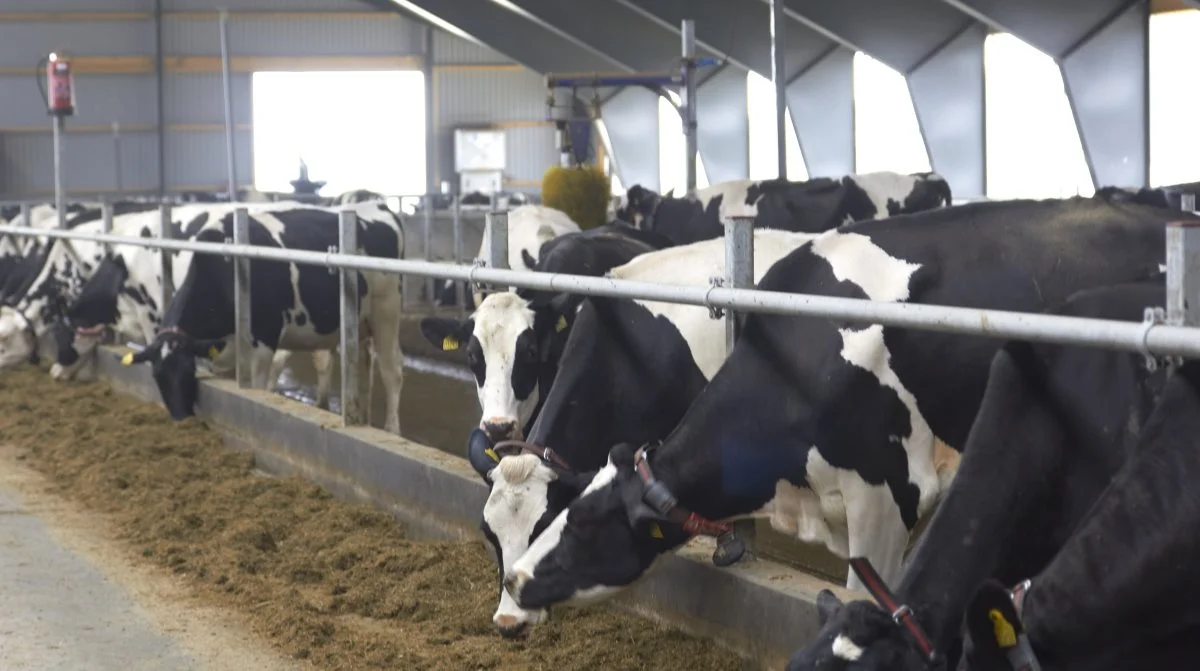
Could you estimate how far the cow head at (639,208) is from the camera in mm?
13227

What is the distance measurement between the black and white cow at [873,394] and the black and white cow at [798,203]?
7725 millimetres

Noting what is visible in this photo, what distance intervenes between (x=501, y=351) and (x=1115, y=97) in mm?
12939

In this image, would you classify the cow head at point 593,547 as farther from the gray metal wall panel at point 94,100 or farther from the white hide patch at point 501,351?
the gray metal wall panel at point 94,100

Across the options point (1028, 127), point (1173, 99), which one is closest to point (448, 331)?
point (1173, 99)

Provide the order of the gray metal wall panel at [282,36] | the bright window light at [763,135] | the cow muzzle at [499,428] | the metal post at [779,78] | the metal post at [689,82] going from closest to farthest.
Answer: the cow muzzle at [499,428] → the metal post at [689,82] → the metal post at [779,78] → the bright window light at [763,135] → the gray metal wall panel at [282,36]

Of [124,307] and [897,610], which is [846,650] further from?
[124,307]

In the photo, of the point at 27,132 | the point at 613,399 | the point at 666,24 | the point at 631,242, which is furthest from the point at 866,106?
the point at 27,132

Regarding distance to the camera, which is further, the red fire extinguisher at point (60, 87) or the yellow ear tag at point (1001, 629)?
the red fire extinguisher at point (60, 87)

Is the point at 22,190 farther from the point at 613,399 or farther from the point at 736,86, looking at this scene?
the point at 613,399

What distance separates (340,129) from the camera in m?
36.8

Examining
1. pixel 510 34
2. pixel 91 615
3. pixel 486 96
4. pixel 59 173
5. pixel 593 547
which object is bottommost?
pixel 91 615

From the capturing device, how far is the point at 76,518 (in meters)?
7.16

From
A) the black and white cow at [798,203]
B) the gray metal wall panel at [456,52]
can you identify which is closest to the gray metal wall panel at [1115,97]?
the black and white cow at [798,203]

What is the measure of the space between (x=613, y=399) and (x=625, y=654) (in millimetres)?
1231
